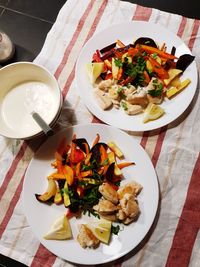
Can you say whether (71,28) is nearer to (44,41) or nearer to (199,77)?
(44,41)

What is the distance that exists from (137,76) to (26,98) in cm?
36

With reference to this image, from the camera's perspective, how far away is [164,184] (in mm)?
1078

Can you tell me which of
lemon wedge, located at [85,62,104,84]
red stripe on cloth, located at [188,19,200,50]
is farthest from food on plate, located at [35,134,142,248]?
red stripe on cloth, located at [188,19,200,50]

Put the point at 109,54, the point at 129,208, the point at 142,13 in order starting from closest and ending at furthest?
1. the point at 129,208
2. the point at 109,54
3. the point at 142,13

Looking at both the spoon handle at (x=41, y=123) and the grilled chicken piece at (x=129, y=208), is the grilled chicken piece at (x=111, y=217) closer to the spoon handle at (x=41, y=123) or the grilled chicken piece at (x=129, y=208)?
the grilled chicken piece at (x=129, y=208)

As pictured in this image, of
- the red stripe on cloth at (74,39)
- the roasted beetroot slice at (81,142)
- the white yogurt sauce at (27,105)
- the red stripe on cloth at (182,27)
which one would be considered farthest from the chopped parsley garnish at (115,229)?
the red stripe on cloth at (182,27)

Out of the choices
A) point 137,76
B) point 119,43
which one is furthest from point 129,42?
point 137,76

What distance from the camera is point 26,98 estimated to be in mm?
1137

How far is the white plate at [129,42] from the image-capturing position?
Result: 111cm

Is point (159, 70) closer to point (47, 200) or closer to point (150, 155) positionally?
point (150, 155)

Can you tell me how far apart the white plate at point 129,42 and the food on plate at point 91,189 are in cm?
9

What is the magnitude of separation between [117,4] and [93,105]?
447 millimetres

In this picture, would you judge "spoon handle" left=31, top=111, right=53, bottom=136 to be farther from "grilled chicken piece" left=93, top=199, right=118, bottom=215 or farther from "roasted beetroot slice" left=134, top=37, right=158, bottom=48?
"roasted beetroot slice" left=134, top=37, right=158, bottom=48

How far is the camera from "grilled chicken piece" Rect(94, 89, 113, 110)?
45.0 inches
